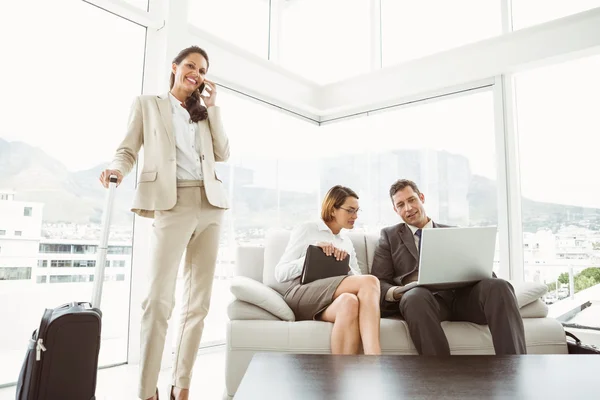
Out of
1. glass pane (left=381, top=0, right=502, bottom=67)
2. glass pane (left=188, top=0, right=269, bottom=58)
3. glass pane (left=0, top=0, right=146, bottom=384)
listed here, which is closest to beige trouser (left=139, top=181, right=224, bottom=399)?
glass pane (left=0, top=0, right=146, bottom=384)

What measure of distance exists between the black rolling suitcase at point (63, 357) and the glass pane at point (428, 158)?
9.70 ft

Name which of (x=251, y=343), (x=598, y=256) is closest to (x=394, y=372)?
(x=251, y=343)

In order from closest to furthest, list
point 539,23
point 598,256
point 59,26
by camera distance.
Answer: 1. point 59,26
2. point 598,256
3. point 539,23

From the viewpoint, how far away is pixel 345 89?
4.46 meters

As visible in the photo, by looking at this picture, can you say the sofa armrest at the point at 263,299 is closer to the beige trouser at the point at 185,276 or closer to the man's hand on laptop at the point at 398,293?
the beige trouser at the point at 185,276

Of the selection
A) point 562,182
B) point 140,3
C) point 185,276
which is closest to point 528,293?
point 562,182

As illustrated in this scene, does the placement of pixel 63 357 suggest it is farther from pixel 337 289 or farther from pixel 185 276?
pixel 337 289

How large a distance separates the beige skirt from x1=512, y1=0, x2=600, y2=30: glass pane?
2763mm

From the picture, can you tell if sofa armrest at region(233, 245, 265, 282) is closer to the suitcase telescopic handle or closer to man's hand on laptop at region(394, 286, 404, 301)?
man's hand on laptop at region(394, 286, 404, 301)

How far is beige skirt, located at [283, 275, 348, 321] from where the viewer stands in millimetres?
2057

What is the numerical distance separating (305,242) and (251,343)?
590 mm

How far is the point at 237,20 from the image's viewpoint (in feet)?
13.1

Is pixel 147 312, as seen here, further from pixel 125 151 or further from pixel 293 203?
pixel 293 203

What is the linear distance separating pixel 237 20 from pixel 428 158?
7.10 feet
